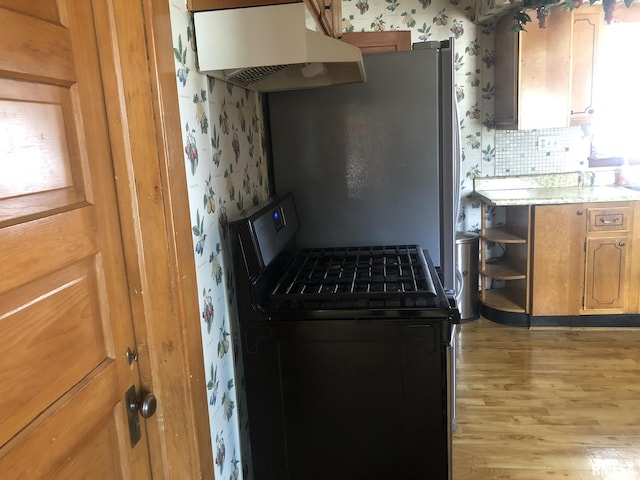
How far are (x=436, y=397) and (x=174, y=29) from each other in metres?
1.23

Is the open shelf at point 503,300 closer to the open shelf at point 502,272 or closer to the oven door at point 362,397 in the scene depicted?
the open shelf at point 502,272

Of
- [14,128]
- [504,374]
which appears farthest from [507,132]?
[14,128]

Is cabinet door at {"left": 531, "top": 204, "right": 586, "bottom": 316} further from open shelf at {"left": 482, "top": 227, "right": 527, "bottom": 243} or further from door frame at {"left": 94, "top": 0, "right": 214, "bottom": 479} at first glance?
door frame at {"left": 94, "top": 0, "right": 214, "bottom": 479}

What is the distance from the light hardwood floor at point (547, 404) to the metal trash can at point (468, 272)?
156 millimetres

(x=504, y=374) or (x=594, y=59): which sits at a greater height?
(x=594, y=59)

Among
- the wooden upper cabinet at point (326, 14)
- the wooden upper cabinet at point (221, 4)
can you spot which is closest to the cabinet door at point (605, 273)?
the wooden upper cabinet at point (326, 14)

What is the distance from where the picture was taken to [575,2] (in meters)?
3.24

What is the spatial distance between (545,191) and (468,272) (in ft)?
2.61

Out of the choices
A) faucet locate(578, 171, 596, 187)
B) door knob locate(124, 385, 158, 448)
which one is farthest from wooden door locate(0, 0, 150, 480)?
faucet locate(578, 171, 596, 187)

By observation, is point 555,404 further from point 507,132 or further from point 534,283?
point 507,132

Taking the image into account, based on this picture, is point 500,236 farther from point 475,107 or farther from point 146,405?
point 146,405

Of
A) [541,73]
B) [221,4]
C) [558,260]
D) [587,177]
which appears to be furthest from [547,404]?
[221,4]

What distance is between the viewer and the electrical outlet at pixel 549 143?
12.5ft

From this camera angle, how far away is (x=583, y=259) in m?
3.42
